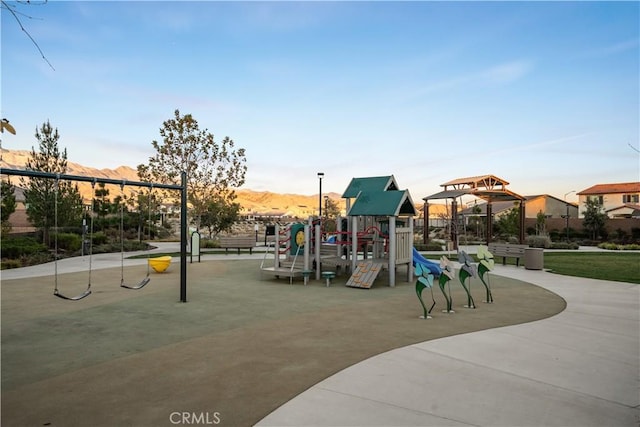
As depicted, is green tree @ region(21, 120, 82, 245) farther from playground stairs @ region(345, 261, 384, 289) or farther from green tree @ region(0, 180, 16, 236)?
playground stairs @ region(345, 261, 384, 289)

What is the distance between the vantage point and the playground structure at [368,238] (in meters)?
12.1

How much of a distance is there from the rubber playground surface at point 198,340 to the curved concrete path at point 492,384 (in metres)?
0.41

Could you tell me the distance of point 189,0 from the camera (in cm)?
1325

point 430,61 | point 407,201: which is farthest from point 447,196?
point 407,201

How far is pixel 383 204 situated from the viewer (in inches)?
501

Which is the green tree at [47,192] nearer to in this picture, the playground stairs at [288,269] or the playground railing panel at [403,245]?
the playground stairs at [288,269]

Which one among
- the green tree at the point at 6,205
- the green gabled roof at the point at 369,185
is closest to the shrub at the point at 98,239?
the green tree at the point at 6,205

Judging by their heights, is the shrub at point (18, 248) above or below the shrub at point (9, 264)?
above

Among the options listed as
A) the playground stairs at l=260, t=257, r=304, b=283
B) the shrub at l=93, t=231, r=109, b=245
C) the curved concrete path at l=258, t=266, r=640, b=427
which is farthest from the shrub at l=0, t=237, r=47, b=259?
the curved concrete path at l=258, t=266, r=640, b=427

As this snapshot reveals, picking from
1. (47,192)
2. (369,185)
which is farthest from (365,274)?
(47,192)

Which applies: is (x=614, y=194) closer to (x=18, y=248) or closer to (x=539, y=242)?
(x=539, y=242)

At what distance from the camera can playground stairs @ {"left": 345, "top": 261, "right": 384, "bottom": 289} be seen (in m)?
11.4

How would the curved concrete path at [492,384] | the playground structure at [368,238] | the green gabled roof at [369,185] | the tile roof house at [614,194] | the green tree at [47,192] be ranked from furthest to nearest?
the tile roof house at [614,194], the green tree at [47,192], the green gabled roof at [369,185], the playground structure at [368,238], the curved concrete path at [492,384]

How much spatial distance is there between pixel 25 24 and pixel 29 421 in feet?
10.8
